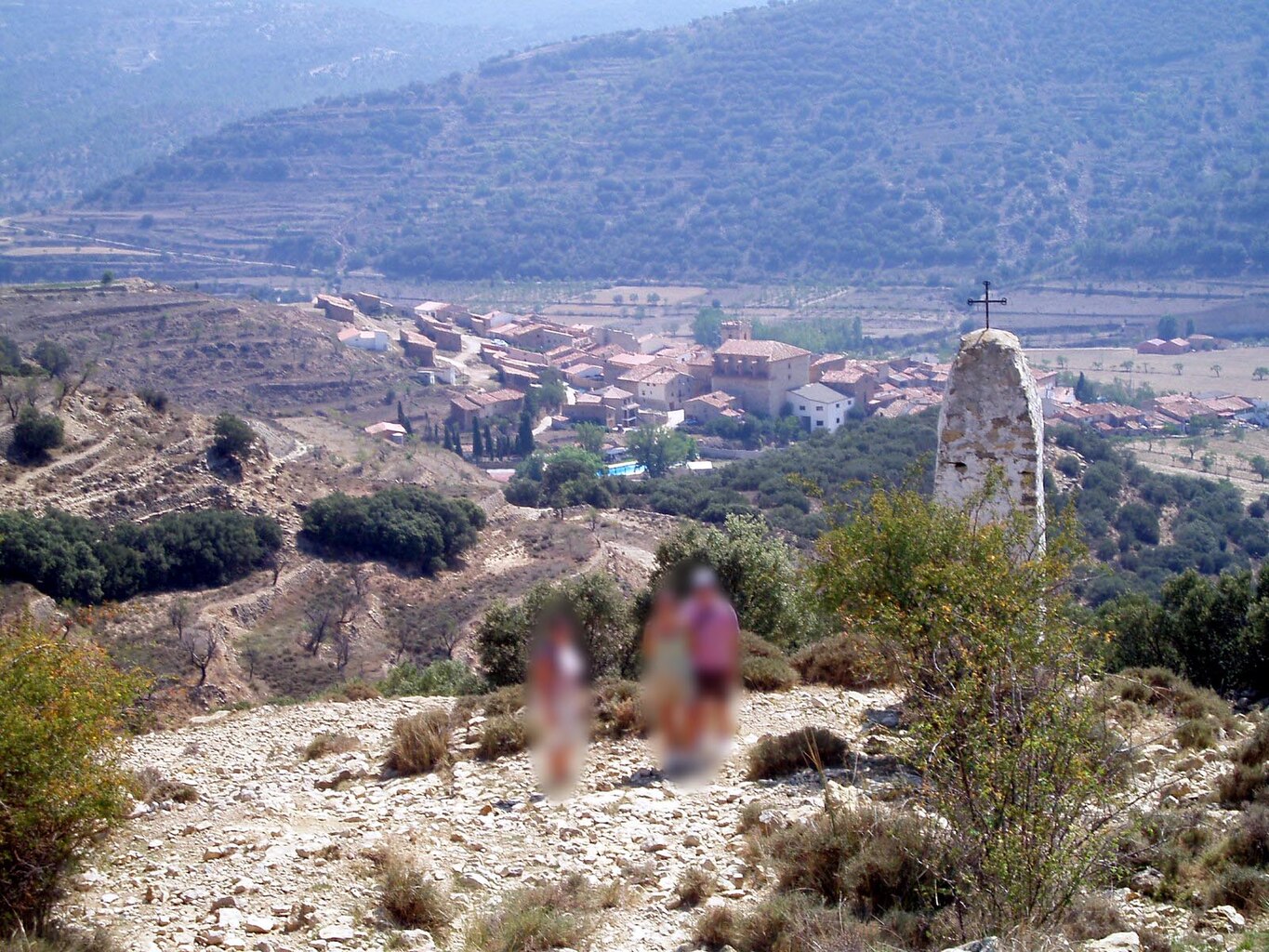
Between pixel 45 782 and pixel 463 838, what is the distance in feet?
9.84

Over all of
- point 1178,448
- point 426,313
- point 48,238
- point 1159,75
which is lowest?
point 1178,448

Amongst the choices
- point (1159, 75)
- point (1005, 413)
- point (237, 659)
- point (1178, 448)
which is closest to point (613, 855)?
point (1005, 413)

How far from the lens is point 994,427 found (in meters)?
10.5

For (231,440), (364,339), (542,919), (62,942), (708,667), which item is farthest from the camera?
(364,339)

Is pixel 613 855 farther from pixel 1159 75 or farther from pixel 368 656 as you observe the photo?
pixel 1159 75

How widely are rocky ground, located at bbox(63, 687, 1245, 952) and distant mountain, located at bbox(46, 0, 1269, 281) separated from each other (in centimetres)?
9420

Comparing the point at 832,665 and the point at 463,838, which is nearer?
the point at 463,838

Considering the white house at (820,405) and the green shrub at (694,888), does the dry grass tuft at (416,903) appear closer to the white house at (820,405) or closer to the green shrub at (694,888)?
the green shrub at (694,888)

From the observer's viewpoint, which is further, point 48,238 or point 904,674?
point 48,238

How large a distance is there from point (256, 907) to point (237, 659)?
19113 millimetres

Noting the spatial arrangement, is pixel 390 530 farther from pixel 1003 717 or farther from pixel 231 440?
pixel 1003 717

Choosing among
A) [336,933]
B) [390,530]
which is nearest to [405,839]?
[336,933]

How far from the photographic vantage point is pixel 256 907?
8.34 metres

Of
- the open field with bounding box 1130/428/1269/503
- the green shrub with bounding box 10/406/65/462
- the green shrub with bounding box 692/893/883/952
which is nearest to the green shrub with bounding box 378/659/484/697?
the green shrub with bounding box 692/893/883/952
